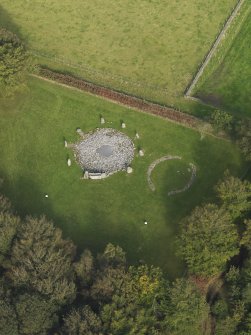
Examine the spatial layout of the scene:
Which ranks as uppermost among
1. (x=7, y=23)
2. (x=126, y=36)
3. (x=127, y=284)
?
(x=126, y=36)

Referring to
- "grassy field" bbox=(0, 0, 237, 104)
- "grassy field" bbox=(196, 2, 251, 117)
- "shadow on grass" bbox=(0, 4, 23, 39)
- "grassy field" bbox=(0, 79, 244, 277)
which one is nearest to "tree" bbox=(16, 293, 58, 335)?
"grassy field" bbox=(0, 79, 244, 277)

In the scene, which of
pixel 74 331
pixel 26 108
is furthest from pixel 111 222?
pixel 26 108

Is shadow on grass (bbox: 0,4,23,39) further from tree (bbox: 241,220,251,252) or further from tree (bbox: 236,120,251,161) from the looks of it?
tree (bbox: 241,220,251,252)

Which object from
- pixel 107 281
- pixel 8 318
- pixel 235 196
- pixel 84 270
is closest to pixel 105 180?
pixel 84 270

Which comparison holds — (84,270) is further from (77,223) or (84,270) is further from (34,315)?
(77,223)

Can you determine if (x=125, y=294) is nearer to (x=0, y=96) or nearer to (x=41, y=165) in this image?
(x=41, y=165)

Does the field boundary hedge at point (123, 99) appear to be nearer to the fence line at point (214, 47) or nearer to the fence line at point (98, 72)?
the fence line at point (98, 72)
